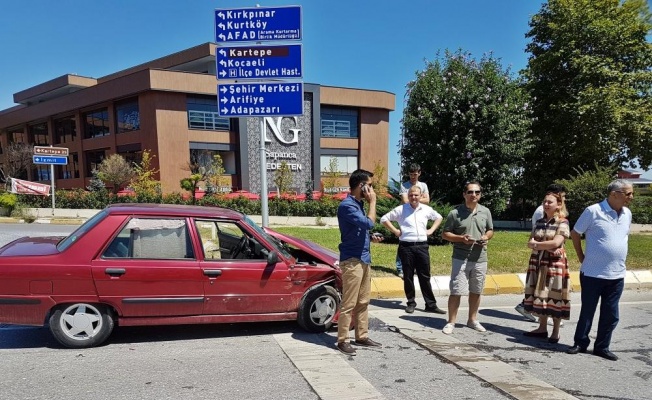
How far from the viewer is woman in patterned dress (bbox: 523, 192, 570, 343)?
171 inches

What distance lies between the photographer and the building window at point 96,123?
37.4 m

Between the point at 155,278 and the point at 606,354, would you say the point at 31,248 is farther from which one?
the point at 606,354

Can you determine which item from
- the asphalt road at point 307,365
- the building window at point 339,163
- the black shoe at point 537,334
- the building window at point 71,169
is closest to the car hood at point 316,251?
Result: the asphalt road at point 307,365

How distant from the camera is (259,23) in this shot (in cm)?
669

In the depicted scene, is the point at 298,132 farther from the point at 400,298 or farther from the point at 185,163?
the point at 400,298

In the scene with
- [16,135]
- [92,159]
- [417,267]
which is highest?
[16,135]

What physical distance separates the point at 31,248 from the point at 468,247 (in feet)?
16.4

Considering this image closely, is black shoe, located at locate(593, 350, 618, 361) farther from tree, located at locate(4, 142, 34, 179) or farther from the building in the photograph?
tree, located at locate(4, 142, 34, 179)

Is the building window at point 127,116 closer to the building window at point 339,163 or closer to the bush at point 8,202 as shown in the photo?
the bush at point 8,202

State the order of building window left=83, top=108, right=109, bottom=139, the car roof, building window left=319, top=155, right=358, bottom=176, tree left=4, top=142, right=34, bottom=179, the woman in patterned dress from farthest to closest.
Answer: tree left=4, top=142, right=34, bottom=179, building window left=319, top=155, right=358, bottom=176, building window left=83, top=108, right=109, bottom=139, the woman in patterned dress, the car roof

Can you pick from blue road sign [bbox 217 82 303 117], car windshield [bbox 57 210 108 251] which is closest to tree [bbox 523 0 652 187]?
blue road sign [bbox 217 82 303 117]

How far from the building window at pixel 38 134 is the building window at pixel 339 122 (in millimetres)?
33139

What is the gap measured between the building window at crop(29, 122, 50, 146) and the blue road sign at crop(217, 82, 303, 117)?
4940 cm

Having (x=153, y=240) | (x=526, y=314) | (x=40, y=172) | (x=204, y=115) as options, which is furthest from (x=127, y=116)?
(x=526, y=314)
